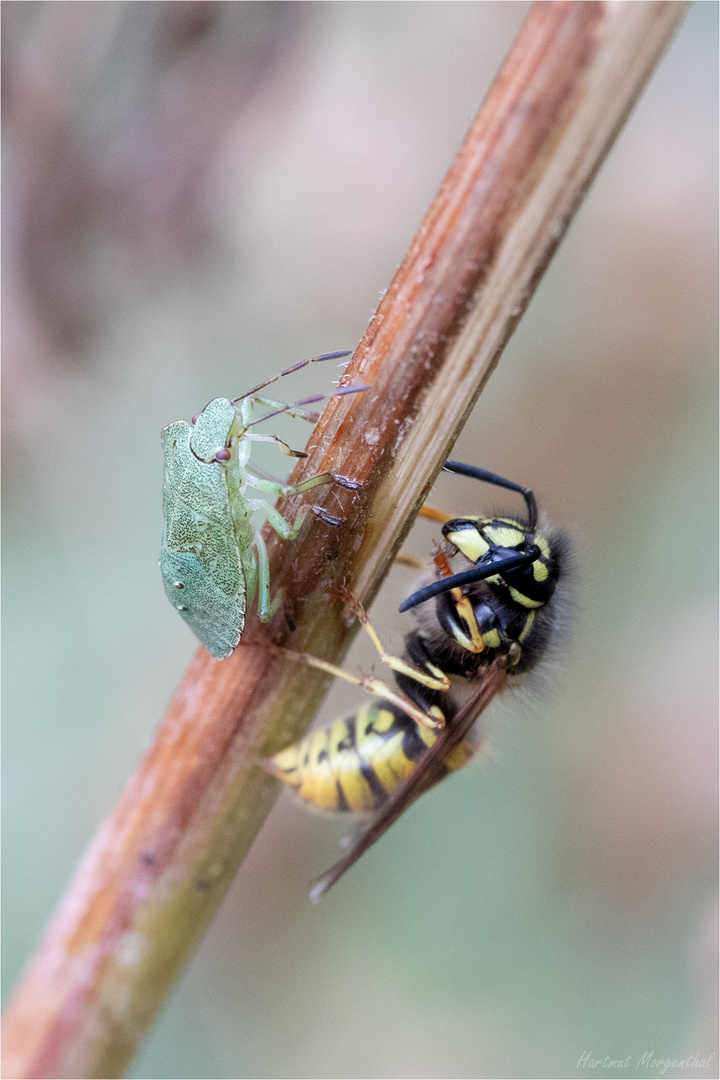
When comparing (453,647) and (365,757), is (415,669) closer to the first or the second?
(453,647)

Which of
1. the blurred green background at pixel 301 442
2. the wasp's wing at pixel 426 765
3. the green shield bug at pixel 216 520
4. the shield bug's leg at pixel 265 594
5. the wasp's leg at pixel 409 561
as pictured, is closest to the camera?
the shield bug's leg at pixel 265 594

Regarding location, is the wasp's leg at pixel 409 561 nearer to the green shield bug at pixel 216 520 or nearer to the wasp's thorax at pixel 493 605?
the wasp's thorax at pixel 493 605

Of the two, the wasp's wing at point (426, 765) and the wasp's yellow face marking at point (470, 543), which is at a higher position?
the wasp's yellow face marking at point (470, 543)

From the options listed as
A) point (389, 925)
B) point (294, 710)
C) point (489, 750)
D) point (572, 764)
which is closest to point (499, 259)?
point (294, 710)

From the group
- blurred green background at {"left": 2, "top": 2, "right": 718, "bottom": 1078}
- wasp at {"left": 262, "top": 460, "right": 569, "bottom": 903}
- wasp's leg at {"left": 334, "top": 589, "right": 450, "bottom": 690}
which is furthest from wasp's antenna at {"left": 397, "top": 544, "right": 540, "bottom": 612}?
blurred green background at {"left": 2, "top": 2, "right": 718, "bottom": 1078}

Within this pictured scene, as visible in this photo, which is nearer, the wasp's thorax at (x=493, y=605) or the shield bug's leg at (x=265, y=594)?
the shield bug's leg at (x=265, y=594)

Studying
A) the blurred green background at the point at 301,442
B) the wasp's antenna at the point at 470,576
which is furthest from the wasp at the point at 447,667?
the blurred green background at the point at 301,442

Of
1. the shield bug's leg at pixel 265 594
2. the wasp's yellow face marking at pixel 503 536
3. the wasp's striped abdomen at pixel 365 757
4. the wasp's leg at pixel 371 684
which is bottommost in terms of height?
the wasp's striped abdomen at pixel 365 757

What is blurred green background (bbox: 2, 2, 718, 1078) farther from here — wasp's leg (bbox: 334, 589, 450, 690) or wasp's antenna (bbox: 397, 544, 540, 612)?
wasp's antenna (bbox: 397, 544, 540, 612)
